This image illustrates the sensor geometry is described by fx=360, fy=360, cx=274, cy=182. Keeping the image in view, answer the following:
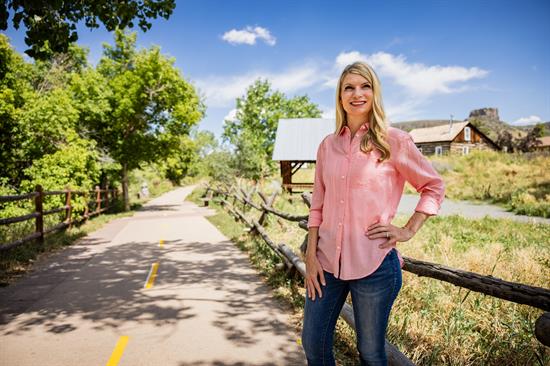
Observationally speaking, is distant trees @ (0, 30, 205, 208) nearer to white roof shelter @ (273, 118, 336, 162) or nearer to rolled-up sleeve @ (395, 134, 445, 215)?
white roof shelter @ (273, 118, 336, 162)

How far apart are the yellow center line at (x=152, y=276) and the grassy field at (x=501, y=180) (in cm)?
1395

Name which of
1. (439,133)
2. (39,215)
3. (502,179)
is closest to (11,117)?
(39,215)

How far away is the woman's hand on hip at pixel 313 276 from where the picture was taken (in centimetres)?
213

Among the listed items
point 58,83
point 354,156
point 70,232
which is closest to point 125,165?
point 58,83

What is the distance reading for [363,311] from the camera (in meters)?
1.99

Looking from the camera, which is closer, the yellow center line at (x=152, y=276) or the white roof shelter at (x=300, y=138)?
the yellow center line at (x=152, y=276)

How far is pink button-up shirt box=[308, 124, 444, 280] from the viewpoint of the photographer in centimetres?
200

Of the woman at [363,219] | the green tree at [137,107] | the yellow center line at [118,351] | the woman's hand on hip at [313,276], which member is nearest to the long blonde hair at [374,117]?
the woman at [363,219]

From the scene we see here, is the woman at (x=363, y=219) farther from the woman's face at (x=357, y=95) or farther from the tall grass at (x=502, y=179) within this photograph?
the tall grass at (x=502, y=179)

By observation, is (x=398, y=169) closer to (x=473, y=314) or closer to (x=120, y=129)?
(x=473, y=314)

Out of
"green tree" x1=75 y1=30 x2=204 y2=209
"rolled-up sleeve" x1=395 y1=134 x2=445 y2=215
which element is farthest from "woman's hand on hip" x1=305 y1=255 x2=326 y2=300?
"green tree" x1=75 y1=30 x2=204 y2=209

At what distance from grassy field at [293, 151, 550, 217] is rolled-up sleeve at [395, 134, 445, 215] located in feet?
48.4

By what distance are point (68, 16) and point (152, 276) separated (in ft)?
15.6

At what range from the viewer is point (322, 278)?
2121mm
